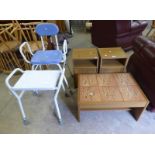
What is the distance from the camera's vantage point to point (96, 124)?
5.15 feet

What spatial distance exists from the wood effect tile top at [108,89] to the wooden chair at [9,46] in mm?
1263

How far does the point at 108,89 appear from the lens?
1.58 meters

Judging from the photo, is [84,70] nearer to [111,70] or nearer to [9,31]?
[111,70]

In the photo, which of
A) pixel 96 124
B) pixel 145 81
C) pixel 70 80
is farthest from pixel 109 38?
pixel 96 124

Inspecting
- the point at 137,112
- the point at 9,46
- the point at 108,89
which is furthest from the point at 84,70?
the point at 9,46

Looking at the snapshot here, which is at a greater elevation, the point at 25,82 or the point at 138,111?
the point at 25,82

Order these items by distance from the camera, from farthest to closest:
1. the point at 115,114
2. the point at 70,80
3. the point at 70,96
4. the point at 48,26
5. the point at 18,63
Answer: the point at 18,63
the point at 70,80
the point at 70,96
the point at 48,26
the point at 115,114

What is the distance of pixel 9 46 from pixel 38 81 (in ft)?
4.00

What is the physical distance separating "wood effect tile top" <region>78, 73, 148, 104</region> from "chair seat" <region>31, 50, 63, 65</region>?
359 mm

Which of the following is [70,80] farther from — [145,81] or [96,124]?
[145,81]

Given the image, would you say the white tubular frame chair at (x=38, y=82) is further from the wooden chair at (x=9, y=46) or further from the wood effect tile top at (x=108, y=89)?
the wooden chair at (x=9, y=46)

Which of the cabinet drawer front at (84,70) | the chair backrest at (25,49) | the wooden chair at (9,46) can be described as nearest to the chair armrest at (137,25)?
the cabinet drawer front at (84,70)

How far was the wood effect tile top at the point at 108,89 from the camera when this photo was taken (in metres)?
1.43

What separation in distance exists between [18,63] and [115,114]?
1813mm
